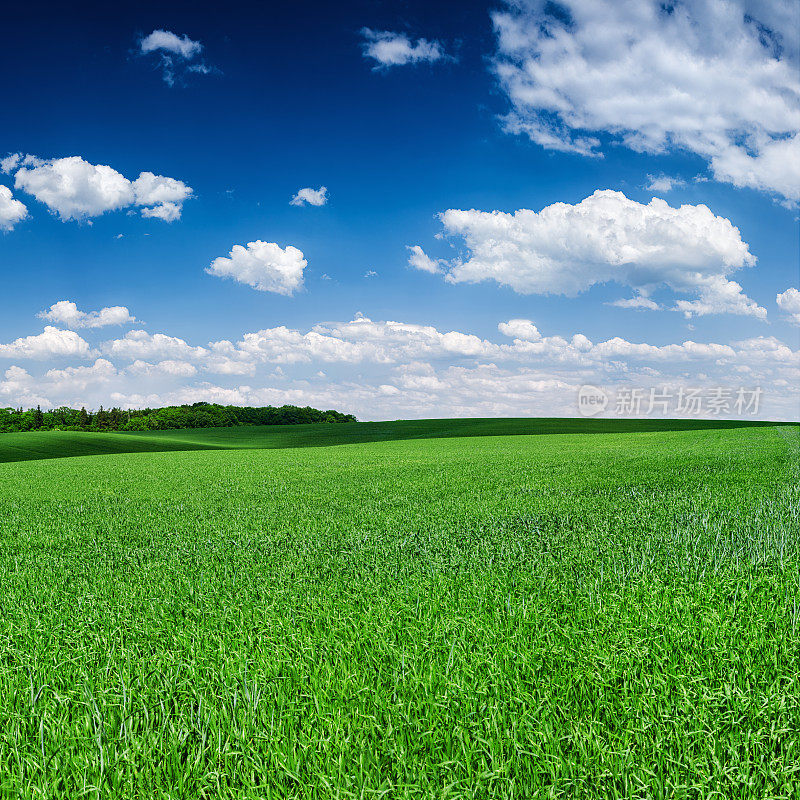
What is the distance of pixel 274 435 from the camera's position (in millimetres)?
61562

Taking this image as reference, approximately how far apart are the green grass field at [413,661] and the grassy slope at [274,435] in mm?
38976

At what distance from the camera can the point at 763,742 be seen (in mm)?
2809

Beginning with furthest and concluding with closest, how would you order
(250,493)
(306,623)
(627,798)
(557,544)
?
(250,493)
(557,544)
(306,623)
(627,798)

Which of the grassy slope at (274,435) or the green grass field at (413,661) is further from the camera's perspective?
the grassy slope at (274,435)

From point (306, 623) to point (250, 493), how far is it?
29.9 ft

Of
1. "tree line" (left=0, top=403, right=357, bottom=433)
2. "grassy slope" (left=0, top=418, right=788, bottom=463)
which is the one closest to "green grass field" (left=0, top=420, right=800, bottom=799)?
"grassy slope" (left=0, top=418, right=788, bottom=463)

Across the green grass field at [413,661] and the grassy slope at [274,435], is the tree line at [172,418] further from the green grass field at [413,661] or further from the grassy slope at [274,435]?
the green grass field at [413,661]

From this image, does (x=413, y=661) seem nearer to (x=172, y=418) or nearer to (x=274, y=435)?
(x=274, y=435)

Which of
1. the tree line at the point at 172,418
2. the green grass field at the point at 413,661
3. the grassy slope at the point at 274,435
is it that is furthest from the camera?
the tree line at the point at 172,418

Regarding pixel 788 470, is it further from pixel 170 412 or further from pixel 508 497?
pixel 170 412

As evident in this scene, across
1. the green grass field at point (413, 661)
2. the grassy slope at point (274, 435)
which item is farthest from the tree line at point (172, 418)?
the green grass field at point (413, 661)

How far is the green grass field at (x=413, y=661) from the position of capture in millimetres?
2713

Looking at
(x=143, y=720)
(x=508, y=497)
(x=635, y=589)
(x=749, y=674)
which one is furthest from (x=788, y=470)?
(x=143, y=720)

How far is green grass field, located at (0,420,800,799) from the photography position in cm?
271
